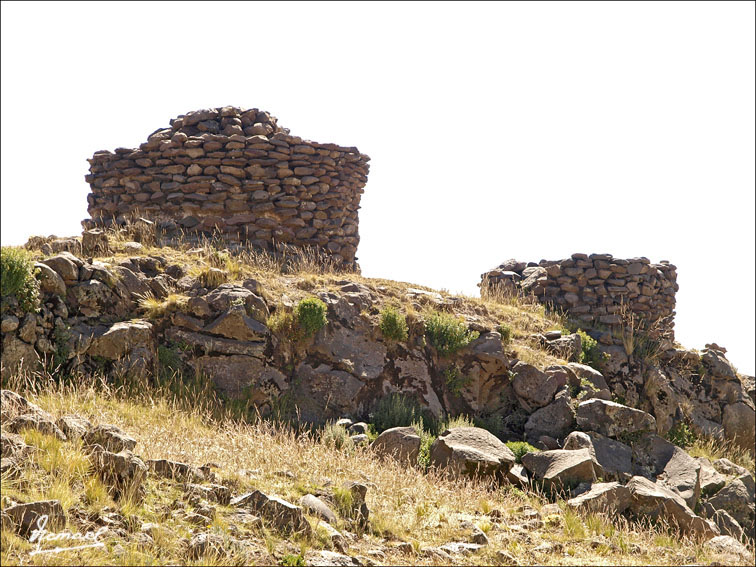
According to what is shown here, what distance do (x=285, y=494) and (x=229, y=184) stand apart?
9137mm

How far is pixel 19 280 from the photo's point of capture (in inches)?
369

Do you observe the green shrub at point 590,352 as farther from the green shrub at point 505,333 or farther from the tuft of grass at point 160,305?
the tuft of grass at point 160,305

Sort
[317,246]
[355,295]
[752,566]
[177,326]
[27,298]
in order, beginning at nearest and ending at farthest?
[752,566] < [27,298] < [177,326] < [355,295] < [317,246]

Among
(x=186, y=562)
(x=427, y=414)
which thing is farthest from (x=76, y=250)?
(x=186, y=562)

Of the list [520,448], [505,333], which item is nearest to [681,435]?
[505,333]

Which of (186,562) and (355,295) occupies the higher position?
(355,295)

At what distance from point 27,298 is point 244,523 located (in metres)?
4.91

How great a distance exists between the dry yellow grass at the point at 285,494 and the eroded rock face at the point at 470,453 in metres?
0.29

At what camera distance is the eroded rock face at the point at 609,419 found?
1192 centimetres

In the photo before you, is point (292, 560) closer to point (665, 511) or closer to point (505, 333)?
point (665, 511)

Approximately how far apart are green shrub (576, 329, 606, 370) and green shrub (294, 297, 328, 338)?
19.1 ft

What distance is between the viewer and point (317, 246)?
51.1 feet

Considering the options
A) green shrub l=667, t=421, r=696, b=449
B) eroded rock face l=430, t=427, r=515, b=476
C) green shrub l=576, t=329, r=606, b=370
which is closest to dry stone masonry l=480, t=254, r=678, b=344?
green shrub l=576, t=329, r=606, b=370

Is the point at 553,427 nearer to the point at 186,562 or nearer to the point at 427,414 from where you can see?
the point at 427,414
